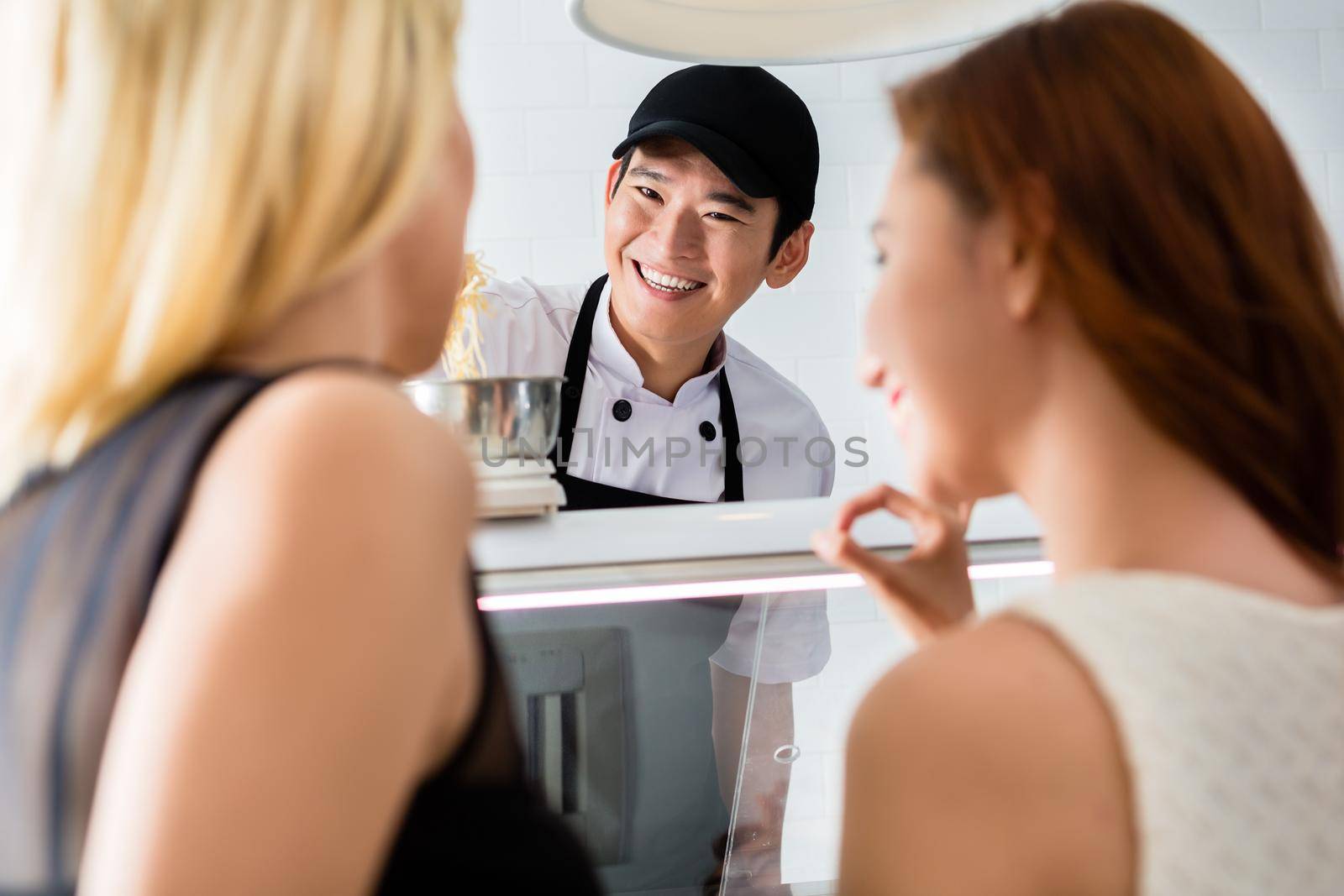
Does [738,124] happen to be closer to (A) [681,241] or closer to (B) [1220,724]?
(A) [681,241]

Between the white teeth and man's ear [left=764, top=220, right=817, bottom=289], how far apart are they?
175 millimetres

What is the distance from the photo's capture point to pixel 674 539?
89 centimetres

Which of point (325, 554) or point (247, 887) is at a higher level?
point (325, 554)

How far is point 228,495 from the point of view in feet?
1.40

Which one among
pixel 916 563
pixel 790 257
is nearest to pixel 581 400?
pixel 790 257

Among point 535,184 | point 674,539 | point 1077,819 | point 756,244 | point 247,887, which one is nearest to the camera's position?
point 247,887

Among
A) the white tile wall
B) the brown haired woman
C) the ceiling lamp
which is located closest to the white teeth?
the white tile wall

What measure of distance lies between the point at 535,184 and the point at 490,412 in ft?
6.46

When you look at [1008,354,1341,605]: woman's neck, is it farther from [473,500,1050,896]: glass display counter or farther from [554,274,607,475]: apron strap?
[554,274,607,475]: apron strap

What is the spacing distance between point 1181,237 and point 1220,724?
0.78 ft

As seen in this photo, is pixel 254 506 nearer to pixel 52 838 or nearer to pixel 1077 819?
pixel 52 838

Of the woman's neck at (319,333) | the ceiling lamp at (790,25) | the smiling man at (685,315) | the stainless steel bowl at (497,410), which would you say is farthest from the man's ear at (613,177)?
the woman's neck at (319,333)

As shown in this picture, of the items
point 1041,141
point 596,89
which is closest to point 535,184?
point 596,89

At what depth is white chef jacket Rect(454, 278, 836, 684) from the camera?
213 cm
